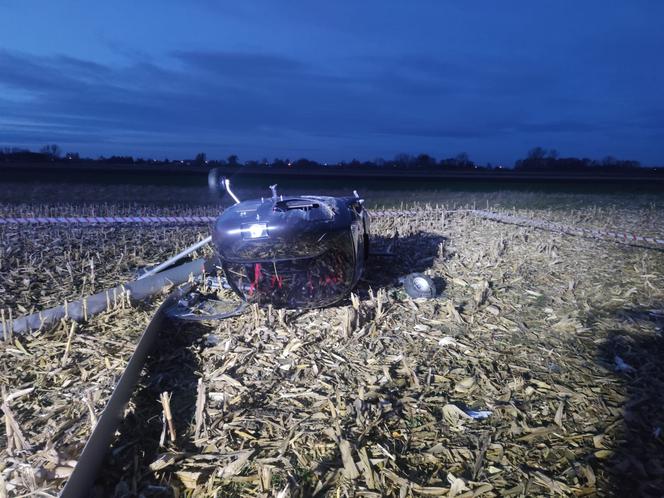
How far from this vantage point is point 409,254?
8891 millimetres

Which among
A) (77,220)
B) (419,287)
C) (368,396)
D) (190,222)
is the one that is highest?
(77,220)

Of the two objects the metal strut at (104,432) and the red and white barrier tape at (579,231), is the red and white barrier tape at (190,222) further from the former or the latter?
the metal strut at (104,432)

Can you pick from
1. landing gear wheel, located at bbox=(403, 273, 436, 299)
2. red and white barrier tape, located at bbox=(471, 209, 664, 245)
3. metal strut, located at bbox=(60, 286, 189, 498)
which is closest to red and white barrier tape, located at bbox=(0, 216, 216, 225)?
metal strut, located at bbox=(60, 286, 189, 498)

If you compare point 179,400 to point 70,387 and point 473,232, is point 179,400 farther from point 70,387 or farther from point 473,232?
point 473,232

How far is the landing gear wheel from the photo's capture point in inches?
244

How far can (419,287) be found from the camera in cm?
629

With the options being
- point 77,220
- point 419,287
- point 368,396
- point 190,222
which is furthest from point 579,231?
point 77,220

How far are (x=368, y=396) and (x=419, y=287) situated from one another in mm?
2730

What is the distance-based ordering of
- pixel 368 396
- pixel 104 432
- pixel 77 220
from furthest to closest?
pixel 77 220
pixel 368 396
pixel 104 432

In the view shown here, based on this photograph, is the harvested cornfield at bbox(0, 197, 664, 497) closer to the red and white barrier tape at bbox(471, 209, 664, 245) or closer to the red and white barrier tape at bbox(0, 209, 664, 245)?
the red and white barrier tape at bbox(471, 209, 664, 245)

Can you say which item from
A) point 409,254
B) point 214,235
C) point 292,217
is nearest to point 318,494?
point 292,217

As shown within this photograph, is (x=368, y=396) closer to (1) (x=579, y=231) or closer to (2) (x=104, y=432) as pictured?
(2) (x=104, y=432)

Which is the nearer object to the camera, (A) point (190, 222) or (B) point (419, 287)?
(B) point (419, 287)

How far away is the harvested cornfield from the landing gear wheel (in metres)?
0.21
